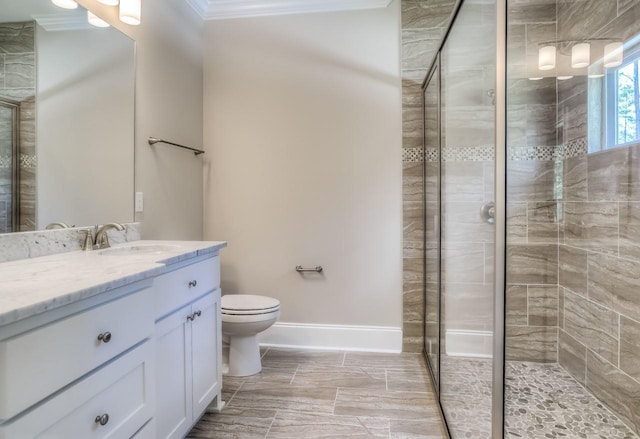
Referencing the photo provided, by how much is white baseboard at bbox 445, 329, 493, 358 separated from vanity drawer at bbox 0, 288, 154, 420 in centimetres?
114

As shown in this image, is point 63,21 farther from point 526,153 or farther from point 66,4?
point 526,153

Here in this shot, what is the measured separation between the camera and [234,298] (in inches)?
96.3

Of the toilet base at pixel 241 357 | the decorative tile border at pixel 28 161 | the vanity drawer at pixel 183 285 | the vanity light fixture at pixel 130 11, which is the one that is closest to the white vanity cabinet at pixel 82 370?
the vanity drawer at pixel 183 285

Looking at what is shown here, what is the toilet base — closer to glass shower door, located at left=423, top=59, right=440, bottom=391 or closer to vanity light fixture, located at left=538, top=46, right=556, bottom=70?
glass shower door, located at left=423, top=59, right=440, bottom=391

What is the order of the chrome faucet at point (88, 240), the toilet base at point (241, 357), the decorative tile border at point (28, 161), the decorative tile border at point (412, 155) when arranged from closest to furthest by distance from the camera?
the decorative tile border at point (28, 161) → the chrome faucet at point (88, 240) → the toilet base at point (241, 357) → the decorative tile border at point (412, 155)

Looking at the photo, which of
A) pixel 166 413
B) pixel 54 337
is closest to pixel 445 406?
pixel 166 413

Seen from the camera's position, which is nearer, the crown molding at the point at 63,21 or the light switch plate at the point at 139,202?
the crown molding at the point at 63,21

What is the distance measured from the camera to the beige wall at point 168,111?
6.82 feet

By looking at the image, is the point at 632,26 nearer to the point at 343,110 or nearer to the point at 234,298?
the point at 343,110

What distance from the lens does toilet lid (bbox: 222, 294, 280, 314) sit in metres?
2.19

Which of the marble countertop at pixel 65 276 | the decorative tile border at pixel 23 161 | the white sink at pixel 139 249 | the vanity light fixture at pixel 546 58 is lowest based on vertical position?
the marble countertop at pixel 65 276

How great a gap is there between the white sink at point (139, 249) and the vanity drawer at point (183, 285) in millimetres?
171

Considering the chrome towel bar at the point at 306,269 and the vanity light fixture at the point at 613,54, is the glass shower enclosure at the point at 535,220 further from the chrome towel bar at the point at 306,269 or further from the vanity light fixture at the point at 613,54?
the chrome towel bar at the point at 306,269

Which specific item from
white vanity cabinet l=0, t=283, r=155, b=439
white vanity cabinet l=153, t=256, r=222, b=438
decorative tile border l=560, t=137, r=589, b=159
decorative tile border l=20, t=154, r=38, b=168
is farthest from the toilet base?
decorative tile border l=560, t=137, r=589, b=159
